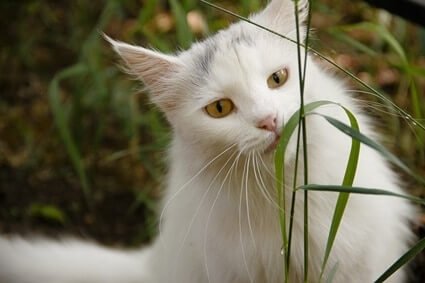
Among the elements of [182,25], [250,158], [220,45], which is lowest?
[250,158]

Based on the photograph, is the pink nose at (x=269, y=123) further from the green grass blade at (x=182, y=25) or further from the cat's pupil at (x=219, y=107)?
the green grass blade at (x=182, y=25)

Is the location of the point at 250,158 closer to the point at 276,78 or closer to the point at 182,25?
the point at 276,78

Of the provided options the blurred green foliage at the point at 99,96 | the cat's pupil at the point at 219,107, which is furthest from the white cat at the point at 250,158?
the blurred green foliage at the point at 99,96

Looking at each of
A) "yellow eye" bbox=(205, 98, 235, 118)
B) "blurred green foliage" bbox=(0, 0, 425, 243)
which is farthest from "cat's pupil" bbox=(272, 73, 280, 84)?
"blurred green foliage" bbox=(0, 0, 425, 243)

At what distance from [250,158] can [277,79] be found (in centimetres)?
18

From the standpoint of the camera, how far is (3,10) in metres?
3.41

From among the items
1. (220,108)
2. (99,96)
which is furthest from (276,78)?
(99,96)

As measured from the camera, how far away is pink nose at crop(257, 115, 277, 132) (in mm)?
1576

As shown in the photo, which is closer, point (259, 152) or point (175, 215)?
point (259, 152)

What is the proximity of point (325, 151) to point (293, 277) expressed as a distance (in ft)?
0.96

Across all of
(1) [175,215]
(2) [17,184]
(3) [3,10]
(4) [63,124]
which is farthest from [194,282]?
(3) [3,10]

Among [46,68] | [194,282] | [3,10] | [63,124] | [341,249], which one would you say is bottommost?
[194,282]

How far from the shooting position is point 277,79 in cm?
168

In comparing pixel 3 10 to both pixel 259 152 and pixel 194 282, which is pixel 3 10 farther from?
pixel 259 152
